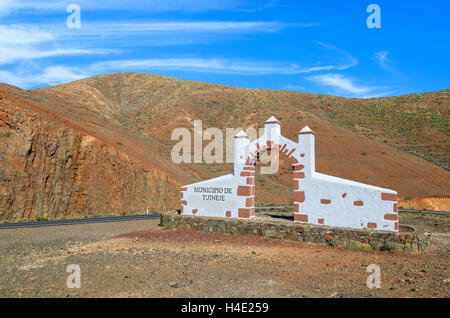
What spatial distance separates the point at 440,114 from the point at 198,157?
48232 mm

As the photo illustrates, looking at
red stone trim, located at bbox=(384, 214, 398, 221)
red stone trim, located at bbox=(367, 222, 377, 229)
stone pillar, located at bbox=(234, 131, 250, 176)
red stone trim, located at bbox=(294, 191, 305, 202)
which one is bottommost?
red stone trim, located at bbox=(367, 222, 377, 229)

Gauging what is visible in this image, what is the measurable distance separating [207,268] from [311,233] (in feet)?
18.4

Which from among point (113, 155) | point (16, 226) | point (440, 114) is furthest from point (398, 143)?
point (16, 226)

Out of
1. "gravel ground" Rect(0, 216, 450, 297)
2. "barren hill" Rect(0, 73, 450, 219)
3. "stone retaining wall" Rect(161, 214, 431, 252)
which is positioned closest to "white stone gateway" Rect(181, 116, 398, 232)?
"stone retaining wall" Rect(161, 214, 431, 252)

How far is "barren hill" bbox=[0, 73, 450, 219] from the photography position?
24.1 m

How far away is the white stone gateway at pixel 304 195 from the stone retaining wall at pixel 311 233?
824 mm

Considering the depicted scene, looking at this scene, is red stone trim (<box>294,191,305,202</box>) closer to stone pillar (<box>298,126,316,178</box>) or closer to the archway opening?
stone pillar (<box>298,126,316,178</box>)

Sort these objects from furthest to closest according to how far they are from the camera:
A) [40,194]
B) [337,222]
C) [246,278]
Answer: [40,194], [337,222], [246,278]

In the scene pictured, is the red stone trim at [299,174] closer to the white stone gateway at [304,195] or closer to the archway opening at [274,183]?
the white stone gateway at [304,195]

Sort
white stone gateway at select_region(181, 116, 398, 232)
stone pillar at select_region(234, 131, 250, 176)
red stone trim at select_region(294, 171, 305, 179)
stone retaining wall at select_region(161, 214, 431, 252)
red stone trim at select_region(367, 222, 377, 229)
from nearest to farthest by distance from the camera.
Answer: stone retaining wall at select_region(161, 214, 431, 252), red stone trim at select_region(367, 222, 377, 229), white stone gateway at select_region(181, 116, 398, 232), red stone trim at select_region(294, 171, 305, 179), stone pillar at select_region(234, 131, 250, 176)

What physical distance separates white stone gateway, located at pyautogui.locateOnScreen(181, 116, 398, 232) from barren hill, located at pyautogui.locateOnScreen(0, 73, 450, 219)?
1270 centimetres

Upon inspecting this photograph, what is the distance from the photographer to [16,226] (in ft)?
59.5

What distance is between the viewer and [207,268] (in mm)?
9500

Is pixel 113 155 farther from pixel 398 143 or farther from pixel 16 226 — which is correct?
pixel 398 143
